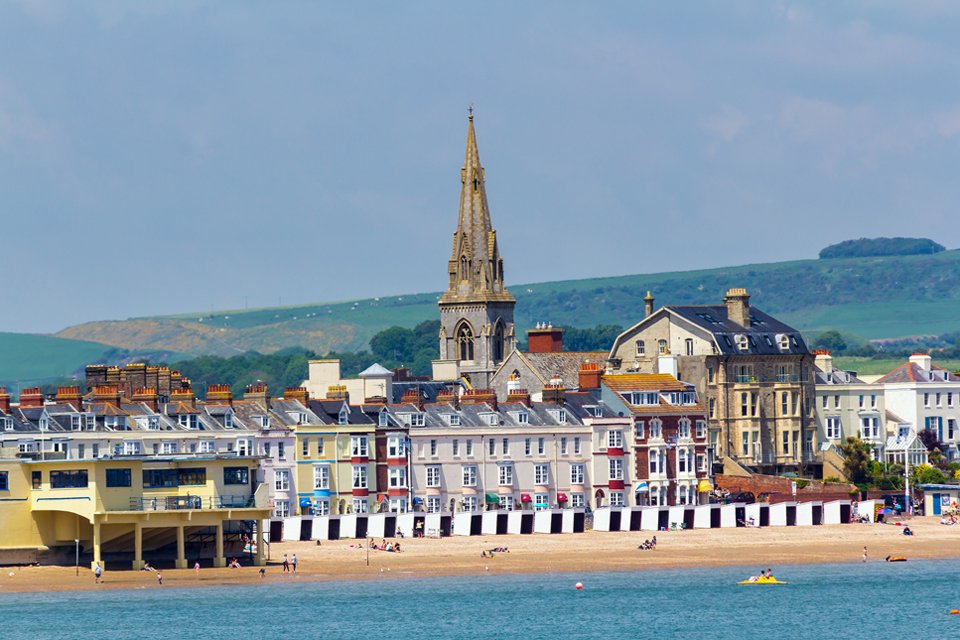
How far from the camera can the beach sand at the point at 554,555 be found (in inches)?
Answer: 4301

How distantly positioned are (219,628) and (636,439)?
53.7m

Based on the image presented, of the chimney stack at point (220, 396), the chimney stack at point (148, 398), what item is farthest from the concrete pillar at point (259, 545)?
the chimney stack at point (220, 396)

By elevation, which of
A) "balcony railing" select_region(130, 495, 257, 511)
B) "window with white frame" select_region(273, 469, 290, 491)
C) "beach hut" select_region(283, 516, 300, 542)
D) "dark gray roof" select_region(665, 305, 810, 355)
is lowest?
"beach hut" select_region(283, 516, 300, 542)

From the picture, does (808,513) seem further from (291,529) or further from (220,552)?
(220,552)

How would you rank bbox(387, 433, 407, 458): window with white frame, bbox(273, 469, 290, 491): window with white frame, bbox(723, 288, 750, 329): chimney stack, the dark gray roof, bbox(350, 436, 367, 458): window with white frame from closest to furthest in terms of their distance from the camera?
bbox(273, 469, 290, 491): window with white frame → bbox(350, 436, 367, 458): window with white frame → bbox(387, 433, 407, 458): window with white frame → the dark gray roof → bbox(723, 288, 750, 329): chimney stack

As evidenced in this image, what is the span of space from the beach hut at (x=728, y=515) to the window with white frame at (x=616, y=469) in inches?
331

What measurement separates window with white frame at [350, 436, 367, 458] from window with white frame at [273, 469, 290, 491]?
4310 mm

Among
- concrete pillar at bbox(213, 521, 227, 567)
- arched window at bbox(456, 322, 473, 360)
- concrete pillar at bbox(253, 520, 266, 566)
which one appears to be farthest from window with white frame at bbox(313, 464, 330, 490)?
arched window at bbox(456, 322, 473, 360)

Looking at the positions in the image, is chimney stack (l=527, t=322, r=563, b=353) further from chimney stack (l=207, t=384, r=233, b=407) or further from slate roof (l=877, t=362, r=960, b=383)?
chimney stack (l=207, t=384, r=233, b=407)

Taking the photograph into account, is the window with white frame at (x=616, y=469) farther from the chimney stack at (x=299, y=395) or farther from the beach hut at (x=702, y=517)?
the chimney stack at (x=299, y=395)

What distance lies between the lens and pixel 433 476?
14062 cm

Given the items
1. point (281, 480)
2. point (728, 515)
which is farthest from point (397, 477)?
point (728, 515)

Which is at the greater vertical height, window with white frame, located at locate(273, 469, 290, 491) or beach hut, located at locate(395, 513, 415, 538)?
window with white frame, located at locate(273, 469, 290, 491)

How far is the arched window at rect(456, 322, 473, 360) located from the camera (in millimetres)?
198375
